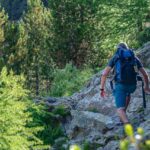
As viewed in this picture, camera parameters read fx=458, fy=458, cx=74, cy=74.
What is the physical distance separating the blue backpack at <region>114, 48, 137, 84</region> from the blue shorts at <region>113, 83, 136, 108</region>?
0.41 ft

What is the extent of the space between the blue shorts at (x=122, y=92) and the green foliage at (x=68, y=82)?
10321 mm

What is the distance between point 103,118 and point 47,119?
230cm

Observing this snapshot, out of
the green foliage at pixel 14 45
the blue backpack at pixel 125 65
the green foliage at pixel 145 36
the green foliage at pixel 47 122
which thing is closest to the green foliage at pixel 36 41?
the green foliage at pixel 14 45

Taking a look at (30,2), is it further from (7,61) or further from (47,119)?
(47,119)

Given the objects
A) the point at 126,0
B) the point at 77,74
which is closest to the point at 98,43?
the point at 126,0

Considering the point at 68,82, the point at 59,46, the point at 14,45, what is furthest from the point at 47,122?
the point at 14,45

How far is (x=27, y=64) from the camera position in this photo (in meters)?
40.0

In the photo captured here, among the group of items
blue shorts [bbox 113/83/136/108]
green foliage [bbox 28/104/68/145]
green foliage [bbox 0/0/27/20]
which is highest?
green foliage [bbox 0/0/27/20]

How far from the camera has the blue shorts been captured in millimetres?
6449

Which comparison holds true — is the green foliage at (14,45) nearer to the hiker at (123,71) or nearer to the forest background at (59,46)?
the forest background at (59,46)

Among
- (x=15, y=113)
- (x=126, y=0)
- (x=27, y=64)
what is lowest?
(x=27, y=64)

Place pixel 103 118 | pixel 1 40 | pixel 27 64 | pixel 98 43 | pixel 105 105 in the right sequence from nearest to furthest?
pixel 103 118 < pixel 105 105 < pixel 98 43 < pixel 1 40 < pixel 27 64

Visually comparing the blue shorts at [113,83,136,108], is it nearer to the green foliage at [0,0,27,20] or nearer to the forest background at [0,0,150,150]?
the forest background at [0,0,150,150]

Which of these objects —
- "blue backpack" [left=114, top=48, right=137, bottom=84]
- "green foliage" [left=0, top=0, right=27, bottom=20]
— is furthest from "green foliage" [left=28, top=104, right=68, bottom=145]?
"green foliage" [left=0, top=0, right=27, bottom=20]
